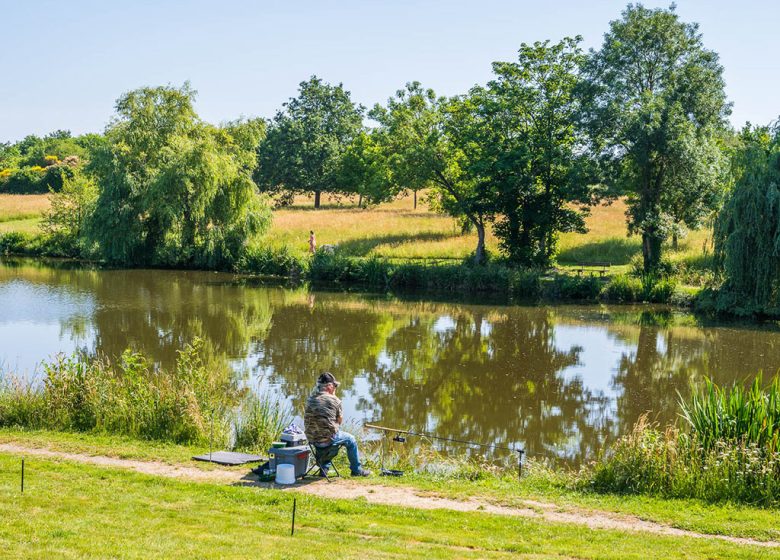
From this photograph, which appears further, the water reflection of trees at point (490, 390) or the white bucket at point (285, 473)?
the water reflection of trees at point (490, 390)

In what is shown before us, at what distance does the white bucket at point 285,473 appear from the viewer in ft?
34.0

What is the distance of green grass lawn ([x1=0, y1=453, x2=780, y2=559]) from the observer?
290 inches

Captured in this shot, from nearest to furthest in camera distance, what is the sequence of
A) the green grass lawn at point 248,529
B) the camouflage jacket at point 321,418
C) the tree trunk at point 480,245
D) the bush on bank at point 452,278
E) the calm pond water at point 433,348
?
the green grass lawn at point 248,529
the camouflage jacket at point 321,418
the calm pond water at point 433,348
the bush on bank at point 452,278
the tree trunk at point 480,245

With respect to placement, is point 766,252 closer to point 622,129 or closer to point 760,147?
point 760,147

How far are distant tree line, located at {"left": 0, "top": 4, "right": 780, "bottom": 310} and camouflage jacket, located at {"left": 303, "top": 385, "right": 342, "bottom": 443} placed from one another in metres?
24.2

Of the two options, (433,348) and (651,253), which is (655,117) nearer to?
(651,253)

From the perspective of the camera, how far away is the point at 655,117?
35500mm

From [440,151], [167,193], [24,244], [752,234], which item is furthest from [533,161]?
[24,244]

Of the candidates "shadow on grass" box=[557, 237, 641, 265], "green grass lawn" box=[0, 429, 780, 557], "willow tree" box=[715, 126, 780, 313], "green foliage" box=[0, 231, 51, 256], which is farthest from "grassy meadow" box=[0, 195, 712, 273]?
"green grass lawn" box=[0, 429, 780, 557]

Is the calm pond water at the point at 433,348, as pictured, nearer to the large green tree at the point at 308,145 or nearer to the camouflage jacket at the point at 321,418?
the camouflage jacket at the point at 321,418

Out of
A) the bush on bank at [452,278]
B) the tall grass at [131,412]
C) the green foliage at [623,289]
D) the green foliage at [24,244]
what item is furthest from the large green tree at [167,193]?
the tall grass at [131,412]

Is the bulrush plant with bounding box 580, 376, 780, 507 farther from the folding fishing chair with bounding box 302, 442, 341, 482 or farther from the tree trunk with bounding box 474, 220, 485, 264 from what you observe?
the tree trunk with bounding box 474, 220, 485, 264

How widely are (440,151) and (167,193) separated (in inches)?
632

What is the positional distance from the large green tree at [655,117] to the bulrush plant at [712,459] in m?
25.9
